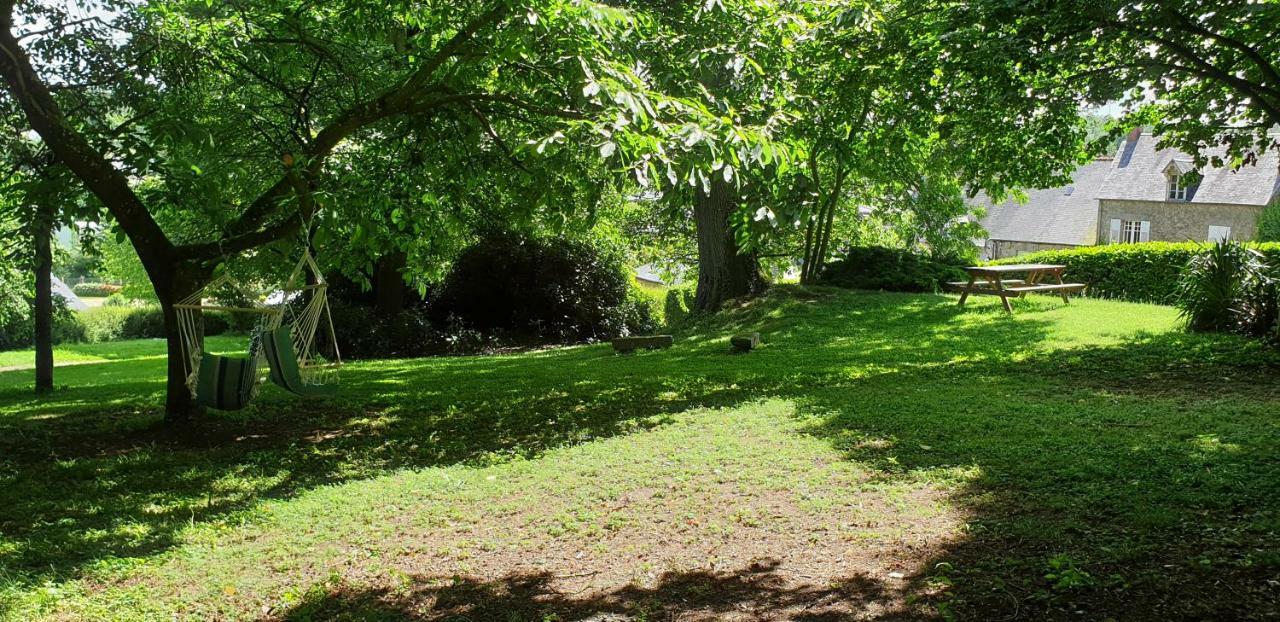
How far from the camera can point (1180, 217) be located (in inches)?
1471

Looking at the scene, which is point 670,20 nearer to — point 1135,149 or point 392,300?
point 392,300

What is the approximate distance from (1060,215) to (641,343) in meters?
39.7

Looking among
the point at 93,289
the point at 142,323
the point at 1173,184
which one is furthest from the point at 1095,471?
the point at 93,289

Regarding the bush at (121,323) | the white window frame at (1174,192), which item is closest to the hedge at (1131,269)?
the white window frame at (1174,192)

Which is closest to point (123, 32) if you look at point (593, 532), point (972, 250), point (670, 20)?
point (670, 20)

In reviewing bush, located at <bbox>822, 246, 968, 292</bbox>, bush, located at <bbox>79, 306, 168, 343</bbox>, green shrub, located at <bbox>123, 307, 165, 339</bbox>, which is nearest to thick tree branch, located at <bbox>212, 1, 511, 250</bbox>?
bush, located at <bbox>822, 246, 968, 292</bbox>

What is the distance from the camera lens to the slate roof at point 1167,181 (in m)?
34.2

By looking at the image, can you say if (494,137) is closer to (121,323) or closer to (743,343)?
(743,343)

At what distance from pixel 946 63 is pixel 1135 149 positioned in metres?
38.2

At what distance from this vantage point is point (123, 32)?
27.2ft

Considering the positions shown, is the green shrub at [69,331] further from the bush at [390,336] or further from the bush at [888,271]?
Result: the bush at [888,271]

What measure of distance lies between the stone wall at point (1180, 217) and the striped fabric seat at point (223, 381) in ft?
121

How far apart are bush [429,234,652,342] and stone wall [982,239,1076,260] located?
33.2m

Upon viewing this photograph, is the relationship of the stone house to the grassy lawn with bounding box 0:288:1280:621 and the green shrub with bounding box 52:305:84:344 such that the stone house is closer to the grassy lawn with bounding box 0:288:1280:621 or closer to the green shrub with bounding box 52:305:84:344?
the grassy lawn with bounding box 0:288:1280:621
